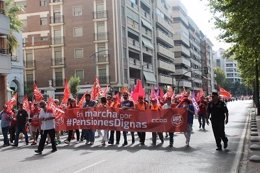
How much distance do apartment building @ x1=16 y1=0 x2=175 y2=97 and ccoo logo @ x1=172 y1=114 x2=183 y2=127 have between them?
4015 centimetres

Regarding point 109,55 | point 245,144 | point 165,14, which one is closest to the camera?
point 245,144

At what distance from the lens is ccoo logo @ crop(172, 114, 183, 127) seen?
16344mm

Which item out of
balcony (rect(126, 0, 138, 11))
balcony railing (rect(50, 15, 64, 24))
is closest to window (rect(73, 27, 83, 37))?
balcony railing (rect(50, 15, 64, 24))

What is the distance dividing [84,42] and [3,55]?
28.7m

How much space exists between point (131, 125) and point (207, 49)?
491 feet

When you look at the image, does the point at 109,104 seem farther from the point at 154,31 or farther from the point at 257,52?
the point at 154,31

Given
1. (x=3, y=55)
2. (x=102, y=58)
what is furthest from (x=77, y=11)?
(x=3, y=55)

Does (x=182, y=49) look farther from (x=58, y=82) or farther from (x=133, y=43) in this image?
(x=58, y=82)

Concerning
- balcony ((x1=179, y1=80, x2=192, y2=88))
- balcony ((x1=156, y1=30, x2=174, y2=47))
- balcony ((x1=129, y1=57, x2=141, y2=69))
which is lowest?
balcony ((x1=179, y1=80, x2=192, y2=88))

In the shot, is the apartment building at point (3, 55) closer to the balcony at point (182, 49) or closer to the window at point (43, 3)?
the window at point (43, 3)

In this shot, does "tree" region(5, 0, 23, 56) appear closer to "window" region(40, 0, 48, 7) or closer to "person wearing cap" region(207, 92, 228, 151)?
"person wearing cap" region(207, 92, 228, 151)

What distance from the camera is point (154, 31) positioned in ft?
253

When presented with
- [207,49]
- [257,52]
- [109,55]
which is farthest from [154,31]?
[207,49]

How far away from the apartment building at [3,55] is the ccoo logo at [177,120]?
19.2 metres
